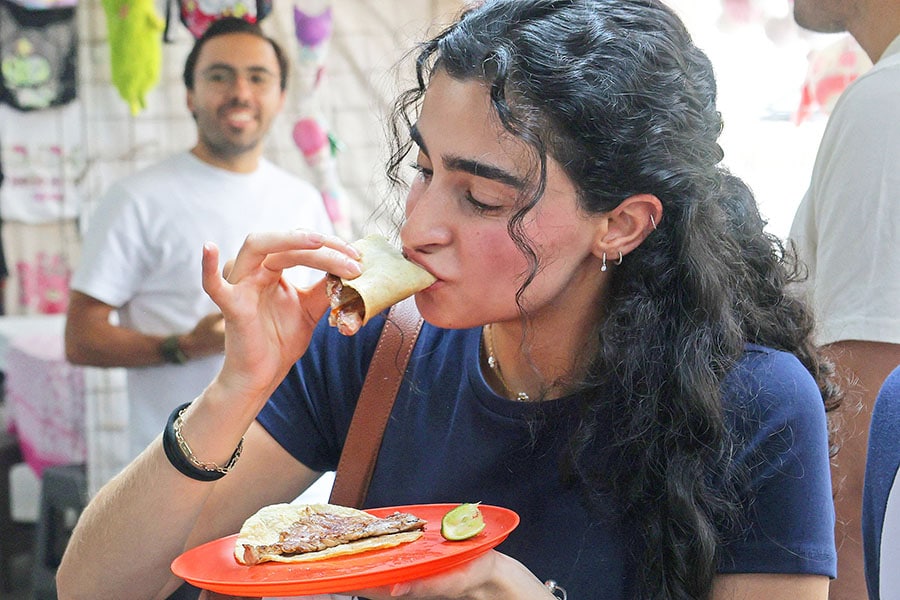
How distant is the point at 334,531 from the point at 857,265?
1261 millimetres

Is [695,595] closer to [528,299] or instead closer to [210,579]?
[528,299]

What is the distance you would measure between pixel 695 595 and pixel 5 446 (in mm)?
3609

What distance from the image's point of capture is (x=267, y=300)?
1753 millimetres

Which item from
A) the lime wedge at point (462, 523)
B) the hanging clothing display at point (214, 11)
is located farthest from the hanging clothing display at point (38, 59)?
the lime wedge at point (462, 523)

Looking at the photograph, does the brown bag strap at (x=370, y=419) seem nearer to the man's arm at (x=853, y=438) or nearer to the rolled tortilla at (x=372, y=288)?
the rolled tortilla at (x=372, y=288)

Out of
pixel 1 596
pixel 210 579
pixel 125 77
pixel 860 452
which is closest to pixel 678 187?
pixel 860 452

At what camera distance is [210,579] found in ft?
4.28

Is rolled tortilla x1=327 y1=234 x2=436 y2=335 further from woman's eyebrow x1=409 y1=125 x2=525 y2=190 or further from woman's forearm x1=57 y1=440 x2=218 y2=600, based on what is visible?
woman's forearm x1=57 y1=440 x2=218 y2=600

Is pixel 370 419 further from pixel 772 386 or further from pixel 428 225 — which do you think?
pixel 772 386

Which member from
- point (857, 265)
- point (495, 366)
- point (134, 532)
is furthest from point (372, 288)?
point (857, 265)

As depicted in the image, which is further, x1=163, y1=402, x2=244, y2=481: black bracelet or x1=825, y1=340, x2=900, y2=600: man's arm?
x1=825, y1=340, x2=900, y2=600: man's arm

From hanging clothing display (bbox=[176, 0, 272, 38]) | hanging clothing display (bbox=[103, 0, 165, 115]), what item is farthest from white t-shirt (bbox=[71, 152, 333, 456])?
hanging clothing display (bbox=[176, 0, 272, 38])

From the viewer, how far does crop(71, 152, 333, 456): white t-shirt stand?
3.26 meters

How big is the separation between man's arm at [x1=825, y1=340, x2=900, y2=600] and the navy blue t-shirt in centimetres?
41
